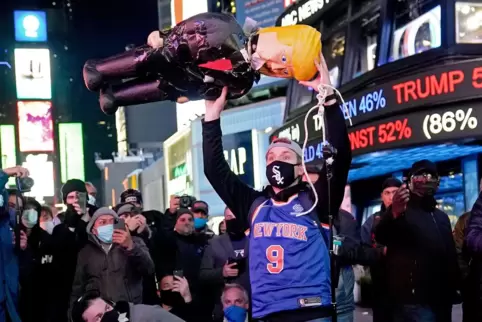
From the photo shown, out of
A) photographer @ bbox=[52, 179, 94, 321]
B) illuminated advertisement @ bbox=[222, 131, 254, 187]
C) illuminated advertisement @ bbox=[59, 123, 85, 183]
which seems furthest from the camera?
illuminated advertisement @ bbox=[59, 123, 85, 183]

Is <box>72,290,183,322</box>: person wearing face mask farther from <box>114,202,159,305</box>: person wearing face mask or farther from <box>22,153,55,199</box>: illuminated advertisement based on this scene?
<box>22,153,55,199</box>: illuminated advertisement

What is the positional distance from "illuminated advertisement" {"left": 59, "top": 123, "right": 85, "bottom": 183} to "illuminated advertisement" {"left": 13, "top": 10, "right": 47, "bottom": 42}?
25.7ft

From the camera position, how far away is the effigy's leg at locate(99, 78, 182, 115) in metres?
5.09

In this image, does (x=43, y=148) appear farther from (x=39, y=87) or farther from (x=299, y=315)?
(x=299, y=315)

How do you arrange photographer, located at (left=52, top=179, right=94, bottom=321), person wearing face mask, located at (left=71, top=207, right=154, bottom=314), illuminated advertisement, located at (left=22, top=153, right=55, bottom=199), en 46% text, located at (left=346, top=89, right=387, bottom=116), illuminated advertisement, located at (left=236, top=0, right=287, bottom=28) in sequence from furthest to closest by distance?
illuminated advertisement, located at (left=22, top=153, right=55, bottom=199) → illuminated advertisement, located at (left=236, top=0, right=287, bottom=28) → en 46% text, located at (left=346, top=89, right=387, bottom=116) → photographer, located at (left=52, top=179, right=94, bottom=321) → person wearing face mask, located at (left=71, top=207, right=154, bottom=314)

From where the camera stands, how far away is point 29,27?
55.7 meters

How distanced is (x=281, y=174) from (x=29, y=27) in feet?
176

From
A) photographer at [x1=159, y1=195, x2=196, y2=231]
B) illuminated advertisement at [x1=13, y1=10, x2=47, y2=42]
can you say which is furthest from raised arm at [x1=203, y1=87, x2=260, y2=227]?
illuminated advertisement at [x1=13, y1=10, x2=47, y2=42]

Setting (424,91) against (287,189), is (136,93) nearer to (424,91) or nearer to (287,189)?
(287,189)

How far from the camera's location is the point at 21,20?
183 feet

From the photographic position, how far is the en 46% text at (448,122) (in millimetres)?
10211

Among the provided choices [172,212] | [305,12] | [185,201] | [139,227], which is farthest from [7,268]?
[305,12]

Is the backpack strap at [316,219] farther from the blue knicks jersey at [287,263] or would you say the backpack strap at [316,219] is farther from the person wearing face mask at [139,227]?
the person wearing face mask at [139,227]

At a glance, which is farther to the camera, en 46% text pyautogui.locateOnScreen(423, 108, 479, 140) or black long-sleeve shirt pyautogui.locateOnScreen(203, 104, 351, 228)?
en 46% text pyautogui.locateOnScreen(423, 108, 479, 140)
